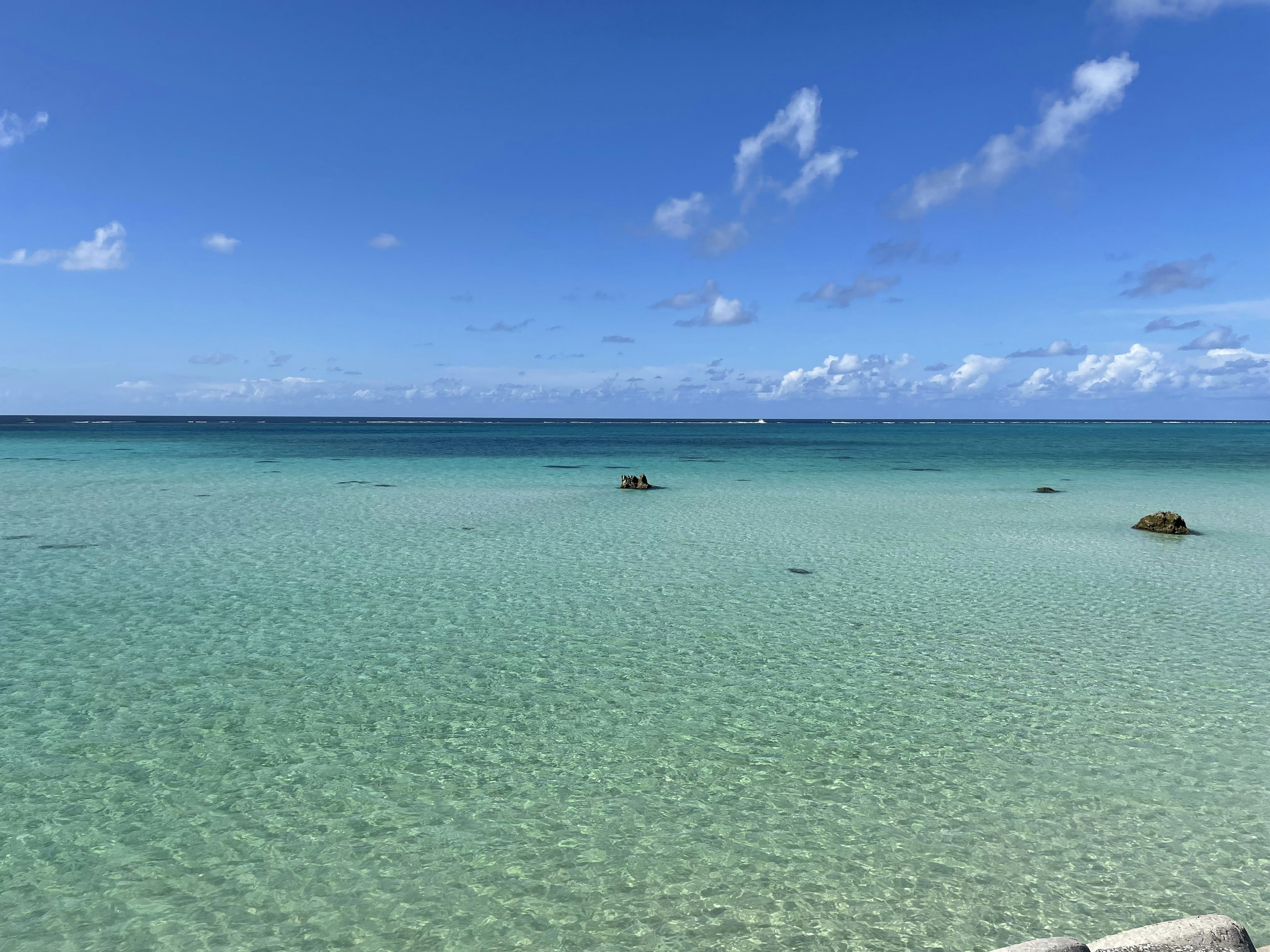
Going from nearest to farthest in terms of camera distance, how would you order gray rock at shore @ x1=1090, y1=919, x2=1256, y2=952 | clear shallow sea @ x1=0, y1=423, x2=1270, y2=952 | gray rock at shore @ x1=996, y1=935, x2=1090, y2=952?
gray rock at shore @ x1=996, y1=935, x2=1090, y2=952 → gray rock at shore @ x1=1090, y1=919, x2=1256, y2=952 → clear shallow sea @ x1=0, y1=423, x2=1270, y2=952

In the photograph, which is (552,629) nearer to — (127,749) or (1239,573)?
(127,749)

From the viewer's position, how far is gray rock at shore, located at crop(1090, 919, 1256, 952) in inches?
143

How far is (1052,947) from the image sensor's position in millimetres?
3580

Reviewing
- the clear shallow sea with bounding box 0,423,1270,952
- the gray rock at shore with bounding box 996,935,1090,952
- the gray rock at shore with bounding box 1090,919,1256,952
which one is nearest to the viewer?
the gray rock at shore with bounding box 996,935,1090,952

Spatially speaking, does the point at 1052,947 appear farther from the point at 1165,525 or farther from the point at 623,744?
the point at 1165,525

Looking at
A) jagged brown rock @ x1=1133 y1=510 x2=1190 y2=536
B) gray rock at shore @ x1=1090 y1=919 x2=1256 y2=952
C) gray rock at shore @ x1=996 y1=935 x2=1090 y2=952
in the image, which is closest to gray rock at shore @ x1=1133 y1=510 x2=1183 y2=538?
jagged brown rock @ x1=1133 y1=510 x2=1190 y2=536

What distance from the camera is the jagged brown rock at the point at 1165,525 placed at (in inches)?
824

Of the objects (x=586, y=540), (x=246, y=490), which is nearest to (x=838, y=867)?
(x=586, y=540)

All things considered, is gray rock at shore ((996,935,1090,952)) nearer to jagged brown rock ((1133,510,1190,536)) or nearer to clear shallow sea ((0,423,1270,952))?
clear shallow sea ((0,423,1270,952))

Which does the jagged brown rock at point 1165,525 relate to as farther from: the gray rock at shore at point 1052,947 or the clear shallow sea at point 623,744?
the gray rock at shore at point 1052,947

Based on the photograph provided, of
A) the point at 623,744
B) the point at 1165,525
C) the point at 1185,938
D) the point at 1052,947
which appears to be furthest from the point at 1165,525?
the point at 1052,947

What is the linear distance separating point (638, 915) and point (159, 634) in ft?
29.0

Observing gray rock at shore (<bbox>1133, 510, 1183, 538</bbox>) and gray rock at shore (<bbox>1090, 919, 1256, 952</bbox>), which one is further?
gray rock at shore (<bbox>1133, 510, 1183, 538</bbox>)

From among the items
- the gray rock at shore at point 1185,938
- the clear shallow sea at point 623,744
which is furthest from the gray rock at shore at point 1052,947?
A: the clear shallow sea at point 623,744
